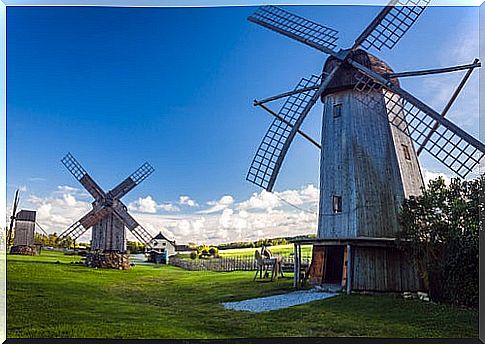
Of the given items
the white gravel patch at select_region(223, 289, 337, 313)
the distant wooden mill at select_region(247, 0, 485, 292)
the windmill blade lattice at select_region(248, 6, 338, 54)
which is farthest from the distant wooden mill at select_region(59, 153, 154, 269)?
the windmill blade lattice at select_region(248, 6, 338, 54)

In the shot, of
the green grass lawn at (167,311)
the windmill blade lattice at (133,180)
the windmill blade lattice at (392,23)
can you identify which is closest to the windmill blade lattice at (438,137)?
the windmill blade lattice at (392,23)

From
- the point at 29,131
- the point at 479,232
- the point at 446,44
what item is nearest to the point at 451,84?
the point at 446,44

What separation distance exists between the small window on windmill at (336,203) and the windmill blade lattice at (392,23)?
2346 mm

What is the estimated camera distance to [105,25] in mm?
9453

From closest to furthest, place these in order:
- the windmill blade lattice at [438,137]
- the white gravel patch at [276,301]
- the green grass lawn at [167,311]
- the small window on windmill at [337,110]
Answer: the green grass lawn at [167,311]
the white gravel patch at [276,301]
the windmill blade lattice at [438,137]
the small window on windmill at [337,110]

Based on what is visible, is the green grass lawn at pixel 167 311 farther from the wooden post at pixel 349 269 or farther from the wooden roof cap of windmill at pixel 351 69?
the wooden roof cap of windmill at pixel 351 69

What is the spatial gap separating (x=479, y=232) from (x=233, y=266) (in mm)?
3506

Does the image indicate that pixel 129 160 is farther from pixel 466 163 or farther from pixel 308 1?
pixel 466 163

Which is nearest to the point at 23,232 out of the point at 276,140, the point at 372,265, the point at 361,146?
the point at 276,140

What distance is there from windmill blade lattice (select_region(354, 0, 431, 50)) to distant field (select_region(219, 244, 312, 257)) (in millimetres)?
3240

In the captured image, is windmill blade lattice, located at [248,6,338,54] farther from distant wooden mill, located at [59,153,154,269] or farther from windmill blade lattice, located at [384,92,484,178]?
distant wooden mill, located at [59,153,154,269]

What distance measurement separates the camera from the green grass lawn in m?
8.67

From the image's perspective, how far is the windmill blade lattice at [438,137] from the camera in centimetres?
927

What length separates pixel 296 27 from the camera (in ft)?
A: 32.3
